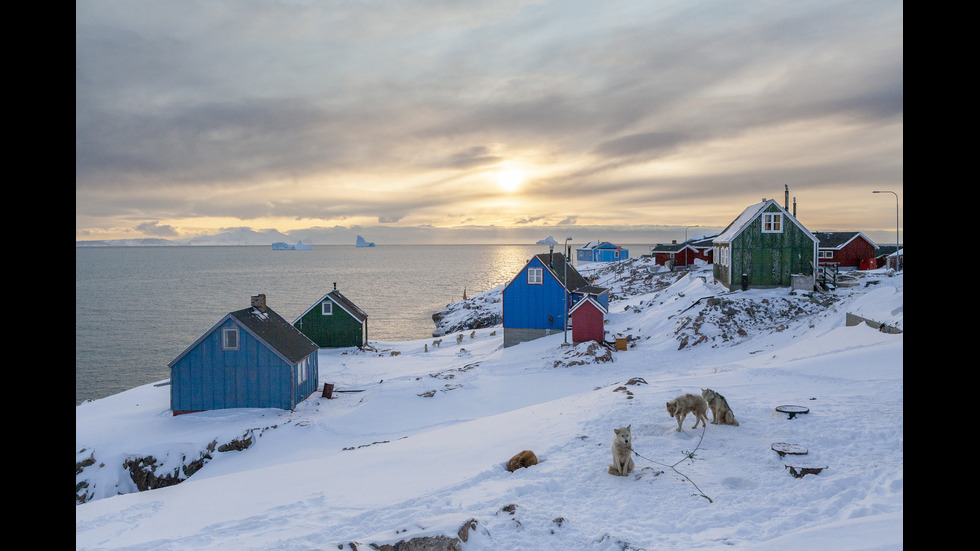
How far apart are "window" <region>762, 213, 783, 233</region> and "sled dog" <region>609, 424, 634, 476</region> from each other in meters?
31.3

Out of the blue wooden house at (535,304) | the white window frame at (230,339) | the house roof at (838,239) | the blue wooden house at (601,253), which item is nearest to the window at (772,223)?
the blue wooden house at (535,304)

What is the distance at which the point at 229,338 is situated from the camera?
2388cm

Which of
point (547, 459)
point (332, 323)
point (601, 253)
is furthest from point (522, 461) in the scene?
point (601, 253)

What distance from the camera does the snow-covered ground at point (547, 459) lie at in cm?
859

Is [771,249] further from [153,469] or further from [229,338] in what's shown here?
[153,469]

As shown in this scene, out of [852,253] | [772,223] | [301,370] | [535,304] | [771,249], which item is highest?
[772,223]

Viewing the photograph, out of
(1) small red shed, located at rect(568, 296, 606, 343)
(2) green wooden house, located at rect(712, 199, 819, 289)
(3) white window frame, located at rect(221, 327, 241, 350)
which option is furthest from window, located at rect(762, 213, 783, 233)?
(3) white window frame, located at rect(221, 327, 241, 350)

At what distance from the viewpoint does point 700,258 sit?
6625cm

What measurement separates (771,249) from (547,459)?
31218 mm

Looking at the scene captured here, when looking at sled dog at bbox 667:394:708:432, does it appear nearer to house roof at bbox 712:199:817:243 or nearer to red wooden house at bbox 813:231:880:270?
house roof at bbox 712:199:817:243

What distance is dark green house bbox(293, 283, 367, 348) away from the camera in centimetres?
3947

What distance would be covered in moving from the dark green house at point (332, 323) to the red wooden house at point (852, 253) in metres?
53.9

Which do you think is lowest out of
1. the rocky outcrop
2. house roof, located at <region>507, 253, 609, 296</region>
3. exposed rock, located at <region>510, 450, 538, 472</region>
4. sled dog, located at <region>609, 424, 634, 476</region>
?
the rocky outcrop
